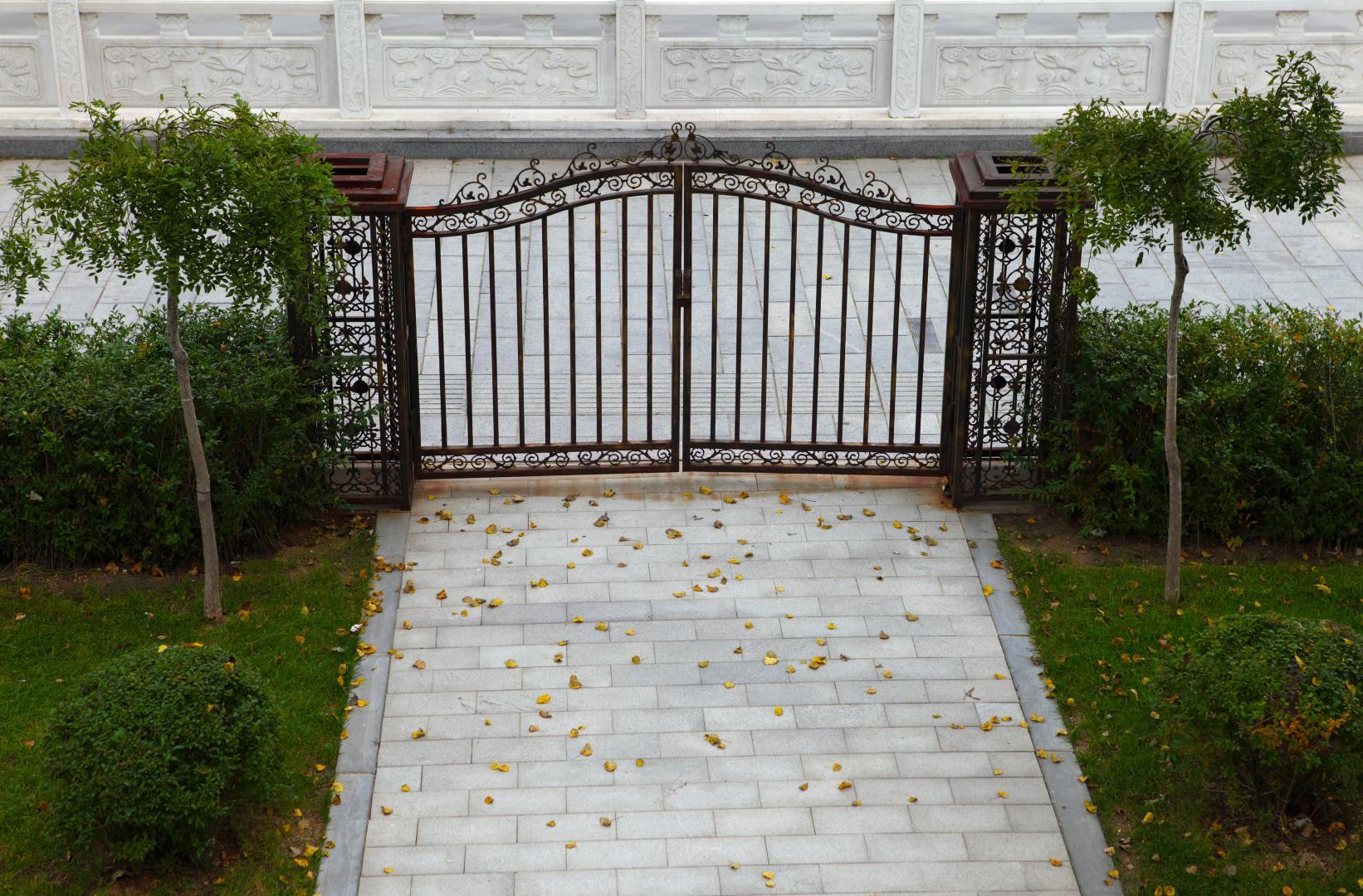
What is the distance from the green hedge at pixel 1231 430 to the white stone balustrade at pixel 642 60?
265 inches

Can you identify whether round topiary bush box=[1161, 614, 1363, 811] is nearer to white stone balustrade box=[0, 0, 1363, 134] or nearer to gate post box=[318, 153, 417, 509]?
gate post box=[318, 153, 417, 509]

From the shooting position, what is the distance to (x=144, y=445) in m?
8.45

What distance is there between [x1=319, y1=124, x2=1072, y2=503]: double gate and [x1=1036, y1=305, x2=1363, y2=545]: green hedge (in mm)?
370

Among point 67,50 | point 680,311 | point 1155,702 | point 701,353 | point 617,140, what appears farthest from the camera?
point 617,140

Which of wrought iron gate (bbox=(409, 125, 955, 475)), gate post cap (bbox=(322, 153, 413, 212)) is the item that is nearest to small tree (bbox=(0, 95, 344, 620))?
gate post cap (bbox=(322, 153, 413, 212))

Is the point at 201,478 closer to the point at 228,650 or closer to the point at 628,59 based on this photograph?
the point at 228,650

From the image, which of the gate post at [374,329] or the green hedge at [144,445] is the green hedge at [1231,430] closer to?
the gate post at [374,329]

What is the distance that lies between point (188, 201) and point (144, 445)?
1798 mm

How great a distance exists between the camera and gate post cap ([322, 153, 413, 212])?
28.6 ft

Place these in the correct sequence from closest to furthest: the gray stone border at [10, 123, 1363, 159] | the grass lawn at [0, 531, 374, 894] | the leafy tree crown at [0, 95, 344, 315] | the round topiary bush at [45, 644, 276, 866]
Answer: the round topiary bush at [45, 644, 276, 866] < the grass lawn at [0, 531, 374, 894] < the leafy tree crown at [0, 95, 344, 315] < the gray stone border at [10, 123, 1363, 159]

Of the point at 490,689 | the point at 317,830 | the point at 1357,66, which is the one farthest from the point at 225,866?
the point at 1357,66

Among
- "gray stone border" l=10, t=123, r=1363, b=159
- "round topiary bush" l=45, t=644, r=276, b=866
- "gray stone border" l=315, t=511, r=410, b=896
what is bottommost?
"gray stone border" l=315, t=511, r=410, b=896

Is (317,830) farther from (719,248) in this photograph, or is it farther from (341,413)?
(719,248)

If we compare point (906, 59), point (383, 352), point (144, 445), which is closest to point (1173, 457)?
point (383, 352)
